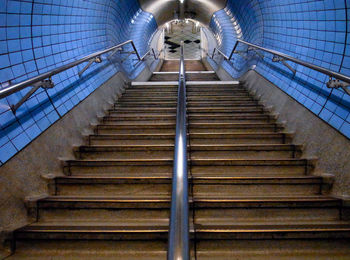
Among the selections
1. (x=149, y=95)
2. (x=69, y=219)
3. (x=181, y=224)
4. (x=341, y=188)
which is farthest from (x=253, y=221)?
(x=149, y=95)

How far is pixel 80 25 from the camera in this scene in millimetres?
3752

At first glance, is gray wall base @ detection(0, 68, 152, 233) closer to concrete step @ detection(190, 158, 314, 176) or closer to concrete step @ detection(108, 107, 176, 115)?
concrete step @ detection(108, 107, 176, 115)

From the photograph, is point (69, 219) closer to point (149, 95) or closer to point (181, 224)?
point (181, 224)

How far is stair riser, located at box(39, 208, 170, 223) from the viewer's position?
6.32ft

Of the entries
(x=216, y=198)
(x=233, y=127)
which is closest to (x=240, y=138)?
(x=233, y=127)

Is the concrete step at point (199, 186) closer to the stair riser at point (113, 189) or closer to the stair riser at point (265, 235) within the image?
the stair riser at point (113, 189)

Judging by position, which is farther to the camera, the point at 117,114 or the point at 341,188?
the point at 117,114

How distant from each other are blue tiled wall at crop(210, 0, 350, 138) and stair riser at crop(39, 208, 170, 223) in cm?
182

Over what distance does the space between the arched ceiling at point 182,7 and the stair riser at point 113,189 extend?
22.0 ft

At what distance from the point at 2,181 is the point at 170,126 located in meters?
1.94

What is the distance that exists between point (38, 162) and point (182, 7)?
32.6 ft

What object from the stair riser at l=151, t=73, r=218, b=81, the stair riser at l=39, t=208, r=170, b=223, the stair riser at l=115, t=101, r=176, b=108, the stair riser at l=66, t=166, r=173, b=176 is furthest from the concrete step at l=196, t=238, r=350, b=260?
the stair riser at l=151, t=73, r=218, b=81

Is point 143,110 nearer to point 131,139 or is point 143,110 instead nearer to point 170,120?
point 170,120

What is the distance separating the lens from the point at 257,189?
218 cm
